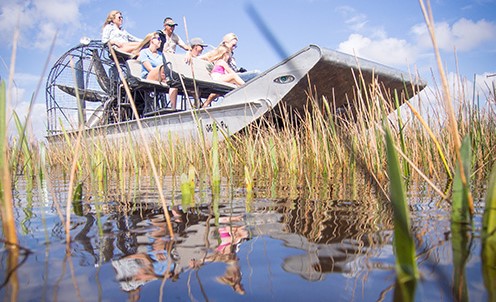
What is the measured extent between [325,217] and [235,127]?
3.41 m

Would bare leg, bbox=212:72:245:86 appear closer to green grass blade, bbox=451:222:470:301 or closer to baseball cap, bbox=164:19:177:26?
baseball cap, bbox=164:19:177:26

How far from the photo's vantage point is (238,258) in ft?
1.60

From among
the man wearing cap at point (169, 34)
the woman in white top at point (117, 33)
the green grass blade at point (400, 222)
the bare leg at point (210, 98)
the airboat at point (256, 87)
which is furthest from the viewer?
the woman in white top at point (117, 33)

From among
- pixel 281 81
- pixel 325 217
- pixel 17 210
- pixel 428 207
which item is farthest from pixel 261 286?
pixel 281 81

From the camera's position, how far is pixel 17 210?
3.28ft

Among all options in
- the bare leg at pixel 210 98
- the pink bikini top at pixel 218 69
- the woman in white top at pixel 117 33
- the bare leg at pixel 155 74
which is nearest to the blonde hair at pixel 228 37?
the pink bikini top at pixel 218 69

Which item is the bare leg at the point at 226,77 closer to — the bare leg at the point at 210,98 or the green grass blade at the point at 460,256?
the bare leg at the point at 210,98

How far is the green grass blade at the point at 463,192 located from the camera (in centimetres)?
52

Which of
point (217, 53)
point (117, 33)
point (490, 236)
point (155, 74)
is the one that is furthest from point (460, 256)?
point (117, 33)

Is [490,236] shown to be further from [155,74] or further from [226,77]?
[155,74]

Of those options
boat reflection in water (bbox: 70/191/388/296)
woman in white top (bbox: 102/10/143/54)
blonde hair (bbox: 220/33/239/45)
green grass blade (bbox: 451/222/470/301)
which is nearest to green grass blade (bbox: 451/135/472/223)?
green grass blade (bbox: 451/222/470/301)

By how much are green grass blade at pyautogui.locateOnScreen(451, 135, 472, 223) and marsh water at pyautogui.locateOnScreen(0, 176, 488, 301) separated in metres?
0.03

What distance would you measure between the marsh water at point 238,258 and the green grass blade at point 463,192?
0.03 meters

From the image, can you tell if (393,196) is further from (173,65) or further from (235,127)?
(173,65)
